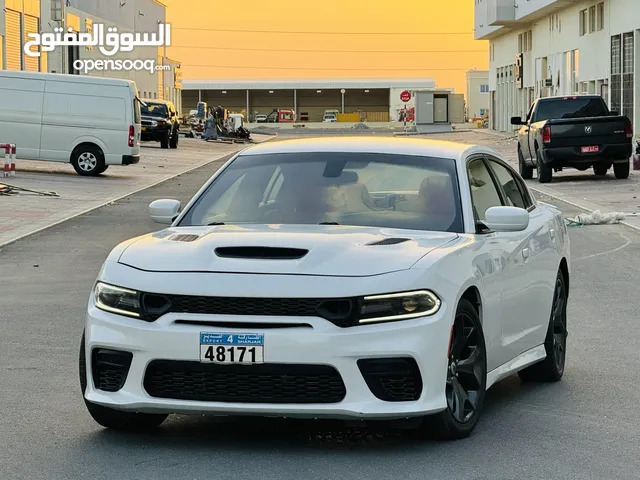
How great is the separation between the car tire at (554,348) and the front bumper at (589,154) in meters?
22.2

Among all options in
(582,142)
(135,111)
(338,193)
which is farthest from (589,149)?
(338,193)

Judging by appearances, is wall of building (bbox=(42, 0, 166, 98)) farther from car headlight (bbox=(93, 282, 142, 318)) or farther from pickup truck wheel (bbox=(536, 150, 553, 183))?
car headlight (bbox=(93, 282, 142, 318))

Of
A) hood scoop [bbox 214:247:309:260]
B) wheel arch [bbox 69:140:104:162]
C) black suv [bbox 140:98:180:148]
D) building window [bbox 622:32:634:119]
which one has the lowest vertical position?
hood scoop [bbox 214:247:309:260]

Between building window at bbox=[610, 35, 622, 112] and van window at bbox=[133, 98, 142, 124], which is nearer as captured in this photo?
van window at bbox=[133, 98, 142, 124]

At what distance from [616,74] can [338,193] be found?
150 ft

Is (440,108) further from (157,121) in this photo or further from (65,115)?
(65,115)

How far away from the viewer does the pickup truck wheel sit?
103ft

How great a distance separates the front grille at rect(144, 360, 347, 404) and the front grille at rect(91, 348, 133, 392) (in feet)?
0.56

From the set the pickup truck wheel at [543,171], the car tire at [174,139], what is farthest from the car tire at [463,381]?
the car tire at [174,139]

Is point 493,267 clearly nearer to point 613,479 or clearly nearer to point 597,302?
point 613,479

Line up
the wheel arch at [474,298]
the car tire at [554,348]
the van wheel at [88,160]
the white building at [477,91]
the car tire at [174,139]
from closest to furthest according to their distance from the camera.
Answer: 1. the wheel arch at [474,298]
2. the car tire at [554,348]
3. the van wheel at [88,160]
4. the car tire at [174,139]
5. the white building at [477,91]

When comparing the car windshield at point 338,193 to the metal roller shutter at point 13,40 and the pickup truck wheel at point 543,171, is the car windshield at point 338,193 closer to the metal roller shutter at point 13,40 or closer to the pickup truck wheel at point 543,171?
the pickup truck wheel at point 543,171

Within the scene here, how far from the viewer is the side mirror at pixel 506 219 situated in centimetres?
698

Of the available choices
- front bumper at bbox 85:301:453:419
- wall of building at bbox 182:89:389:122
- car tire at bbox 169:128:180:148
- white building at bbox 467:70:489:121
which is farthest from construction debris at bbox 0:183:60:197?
wall of building at bbox 182:89:389:122
